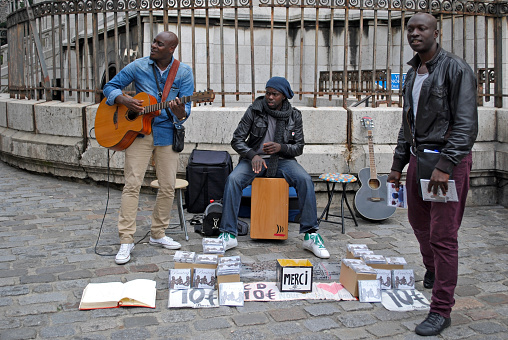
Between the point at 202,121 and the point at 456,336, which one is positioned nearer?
the point at 456,336

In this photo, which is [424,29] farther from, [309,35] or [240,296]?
[309,35]

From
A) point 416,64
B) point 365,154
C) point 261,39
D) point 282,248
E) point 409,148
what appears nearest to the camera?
point 416,64

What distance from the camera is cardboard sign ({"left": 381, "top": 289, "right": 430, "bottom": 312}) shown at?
13.7ft

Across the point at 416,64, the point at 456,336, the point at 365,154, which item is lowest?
the point at 456,336

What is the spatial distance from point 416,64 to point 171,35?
87.7 inches

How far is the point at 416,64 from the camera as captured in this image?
4082 millimetres

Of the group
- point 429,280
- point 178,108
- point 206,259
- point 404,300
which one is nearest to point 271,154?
point 178,108

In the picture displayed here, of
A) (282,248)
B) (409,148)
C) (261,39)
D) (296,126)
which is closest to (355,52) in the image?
(261,39)

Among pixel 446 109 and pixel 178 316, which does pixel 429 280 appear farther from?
pixel 178 316

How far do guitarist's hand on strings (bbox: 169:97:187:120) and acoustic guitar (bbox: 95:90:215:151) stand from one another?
1.9 inches

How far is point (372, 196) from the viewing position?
672cm

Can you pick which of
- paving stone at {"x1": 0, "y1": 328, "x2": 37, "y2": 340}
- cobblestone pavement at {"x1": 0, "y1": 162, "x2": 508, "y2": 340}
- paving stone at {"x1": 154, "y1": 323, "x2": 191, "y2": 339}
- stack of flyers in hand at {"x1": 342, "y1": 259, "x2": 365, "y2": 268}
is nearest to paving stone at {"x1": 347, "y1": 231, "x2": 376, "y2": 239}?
cobblestone pavement at {"x1": 0, "y1": 162, "x2": 508, "y2": 340}

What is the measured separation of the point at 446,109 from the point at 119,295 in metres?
2.61

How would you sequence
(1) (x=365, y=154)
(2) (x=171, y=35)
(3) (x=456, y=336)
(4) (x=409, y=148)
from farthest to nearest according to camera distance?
(1) (x=365, y=154), (2) (x=171, y=35), (4) (x=409, y=148), (3) (x=456, y=336)
